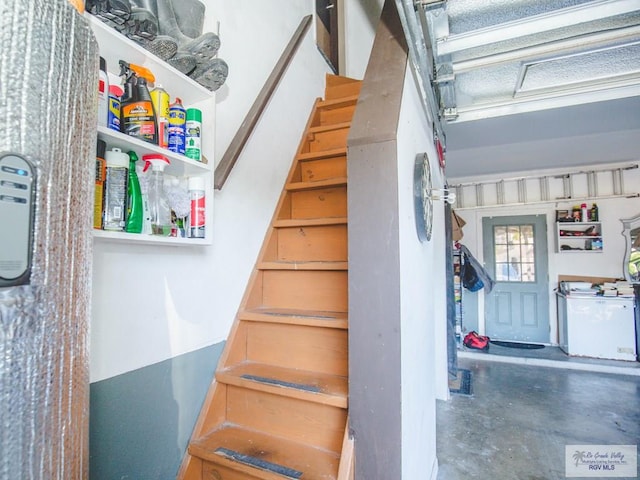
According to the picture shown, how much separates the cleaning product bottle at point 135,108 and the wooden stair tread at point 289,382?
3.00 ft

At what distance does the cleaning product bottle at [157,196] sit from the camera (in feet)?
3.28

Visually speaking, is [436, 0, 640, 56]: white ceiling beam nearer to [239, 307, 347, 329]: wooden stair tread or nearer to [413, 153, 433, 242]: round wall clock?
[413, 153, 433, 242]: round wall clock

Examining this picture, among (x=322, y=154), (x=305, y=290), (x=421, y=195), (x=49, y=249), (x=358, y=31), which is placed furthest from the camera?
(x=358, y=31)

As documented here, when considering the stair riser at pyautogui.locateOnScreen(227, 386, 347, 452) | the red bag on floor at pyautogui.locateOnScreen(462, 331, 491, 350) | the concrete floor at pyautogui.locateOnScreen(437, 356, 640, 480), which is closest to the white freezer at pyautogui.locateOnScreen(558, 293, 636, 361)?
the concrete floor at pyautogui.locateOnScreen(437, 356, 640, 480)

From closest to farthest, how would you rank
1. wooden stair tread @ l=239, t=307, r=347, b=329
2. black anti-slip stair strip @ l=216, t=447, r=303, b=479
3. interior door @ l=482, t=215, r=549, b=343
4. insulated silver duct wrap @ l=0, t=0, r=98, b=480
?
insulated silver duct wrap @ l=0, t=0, r=98, b=480, black anti-slip stair strip @ l=216, t=447, r=303, b=479, wooden stair tread @ l=239, t=307, r=347, b=329, interior door @ l=482, t=215, r=549, b=343

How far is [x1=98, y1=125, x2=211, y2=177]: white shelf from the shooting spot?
33.0 inches

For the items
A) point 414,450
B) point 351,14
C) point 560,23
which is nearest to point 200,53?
point 560,23

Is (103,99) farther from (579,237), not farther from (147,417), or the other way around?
(579,237)

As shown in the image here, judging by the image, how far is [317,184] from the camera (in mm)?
1846

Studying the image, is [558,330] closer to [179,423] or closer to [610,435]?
[610,435]

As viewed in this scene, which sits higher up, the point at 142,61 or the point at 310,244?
the point at 142,61

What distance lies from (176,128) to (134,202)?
284mm

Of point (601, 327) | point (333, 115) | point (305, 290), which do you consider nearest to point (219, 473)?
point (305, 290)

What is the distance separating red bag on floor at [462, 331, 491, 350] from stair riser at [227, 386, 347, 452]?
13.1ft
